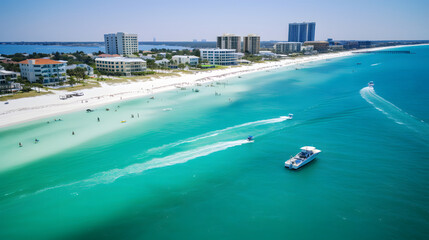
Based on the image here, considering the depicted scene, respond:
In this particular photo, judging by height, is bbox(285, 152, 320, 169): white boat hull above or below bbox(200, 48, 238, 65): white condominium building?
below

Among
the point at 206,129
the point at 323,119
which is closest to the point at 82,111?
the point at 206,129

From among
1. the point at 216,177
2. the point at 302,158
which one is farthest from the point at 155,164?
the point at 302,158

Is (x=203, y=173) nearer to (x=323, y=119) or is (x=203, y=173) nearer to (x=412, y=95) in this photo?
(x=323, y=119)

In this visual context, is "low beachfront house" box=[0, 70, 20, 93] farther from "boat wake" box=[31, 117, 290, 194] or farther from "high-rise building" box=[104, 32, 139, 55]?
"high-rise building" box=[104, 32, 139, 55]

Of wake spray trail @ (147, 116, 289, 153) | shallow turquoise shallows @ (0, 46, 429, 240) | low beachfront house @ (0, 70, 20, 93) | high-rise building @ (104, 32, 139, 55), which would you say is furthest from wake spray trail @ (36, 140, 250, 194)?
high-rise building @ (104, 32, 139, 55)

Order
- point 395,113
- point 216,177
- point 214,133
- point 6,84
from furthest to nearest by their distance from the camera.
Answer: point 6,84 < point 395,113 < point 214,133 < point 216,177

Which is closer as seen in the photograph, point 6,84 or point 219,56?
point 6,84

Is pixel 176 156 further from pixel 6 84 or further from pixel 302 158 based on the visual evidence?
pixel 6 84
